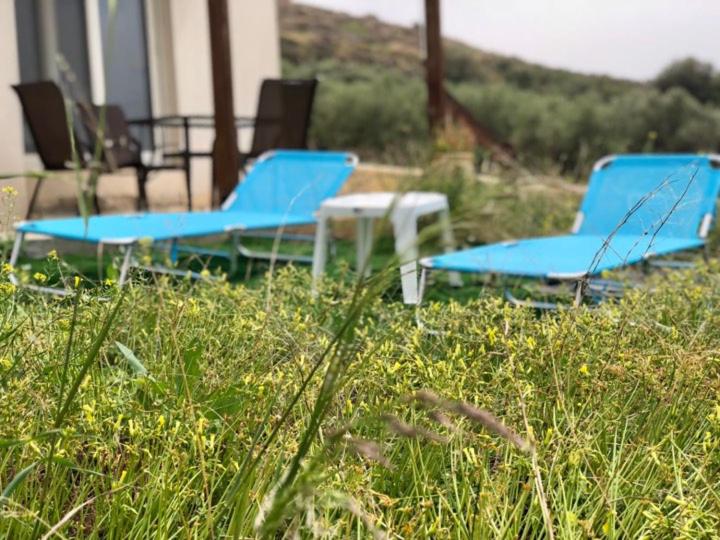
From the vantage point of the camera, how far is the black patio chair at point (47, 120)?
735 cm

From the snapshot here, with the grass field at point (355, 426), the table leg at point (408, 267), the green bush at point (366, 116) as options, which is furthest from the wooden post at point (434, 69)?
the green bush at point (366, 116)

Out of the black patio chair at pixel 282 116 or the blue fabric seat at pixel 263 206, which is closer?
the blue fabric seat at pixel 263 206

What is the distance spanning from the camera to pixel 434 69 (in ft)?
32.3

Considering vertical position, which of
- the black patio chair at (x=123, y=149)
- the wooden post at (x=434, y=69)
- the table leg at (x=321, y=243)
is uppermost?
the wooden post at (x=434, y=69)

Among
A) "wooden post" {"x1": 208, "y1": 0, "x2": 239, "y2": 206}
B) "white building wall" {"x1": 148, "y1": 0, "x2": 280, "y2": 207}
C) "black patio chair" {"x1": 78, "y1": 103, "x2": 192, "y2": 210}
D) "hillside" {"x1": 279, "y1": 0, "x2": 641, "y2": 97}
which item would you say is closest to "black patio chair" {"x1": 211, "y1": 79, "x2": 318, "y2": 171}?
"wooden post" {"x1": 208, "y1": 0, "x2": 239, "y2": 206}

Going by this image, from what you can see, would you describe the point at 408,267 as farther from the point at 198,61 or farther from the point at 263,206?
the point at 198,61

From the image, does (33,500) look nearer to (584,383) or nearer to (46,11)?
(584,383)

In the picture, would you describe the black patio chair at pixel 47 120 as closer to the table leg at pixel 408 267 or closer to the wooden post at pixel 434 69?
the table leg at pixel 408 267

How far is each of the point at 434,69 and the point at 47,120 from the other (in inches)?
153

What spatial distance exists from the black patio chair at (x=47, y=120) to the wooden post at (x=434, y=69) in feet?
11.6

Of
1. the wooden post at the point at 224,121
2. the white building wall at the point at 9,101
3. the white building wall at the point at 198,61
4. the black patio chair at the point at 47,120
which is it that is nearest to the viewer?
the black patio chair at the point at 47,120

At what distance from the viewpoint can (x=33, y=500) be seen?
184 centimetres

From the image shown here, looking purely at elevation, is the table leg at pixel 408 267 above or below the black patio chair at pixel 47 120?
below

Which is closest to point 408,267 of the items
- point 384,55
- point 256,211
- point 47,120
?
point 256,211
